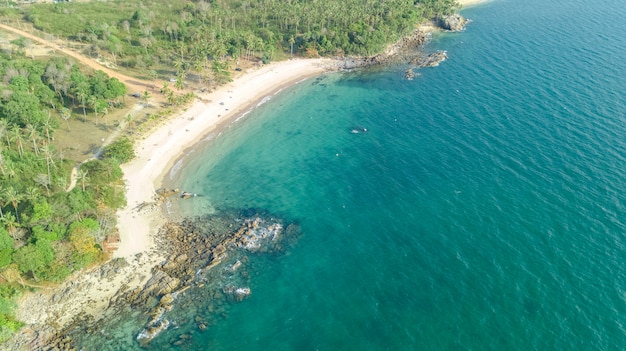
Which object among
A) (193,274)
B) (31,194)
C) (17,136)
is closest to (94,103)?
(17,136)

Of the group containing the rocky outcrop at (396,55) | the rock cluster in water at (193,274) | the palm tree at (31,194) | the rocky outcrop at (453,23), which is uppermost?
the rocky outcrop at (453,23)

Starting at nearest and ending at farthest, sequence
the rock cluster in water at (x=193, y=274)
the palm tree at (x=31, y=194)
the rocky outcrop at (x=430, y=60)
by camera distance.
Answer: the rock cluster in water at (x=193, y=274) → the palm tree at (x=31, y=194) → the rocky outcrop at (x=430, y=60)

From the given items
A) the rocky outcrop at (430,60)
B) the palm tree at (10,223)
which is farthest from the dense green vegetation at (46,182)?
the rocky outcrop at (430,60)

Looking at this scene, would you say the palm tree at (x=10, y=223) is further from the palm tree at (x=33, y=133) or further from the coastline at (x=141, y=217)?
the palm tree at (x=33, y=133)

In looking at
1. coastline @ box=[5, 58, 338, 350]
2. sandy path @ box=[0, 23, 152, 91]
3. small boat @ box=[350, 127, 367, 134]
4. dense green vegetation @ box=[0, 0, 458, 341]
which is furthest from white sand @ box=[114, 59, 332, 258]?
small boat @ box=[350, 127, 367, 134]

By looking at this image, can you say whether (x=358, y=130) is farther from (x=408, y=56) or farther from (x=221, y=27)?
(x=221, y=27)
